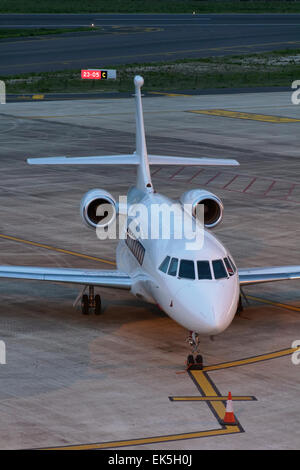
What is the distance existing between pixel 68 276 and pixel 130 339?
248 centimetres

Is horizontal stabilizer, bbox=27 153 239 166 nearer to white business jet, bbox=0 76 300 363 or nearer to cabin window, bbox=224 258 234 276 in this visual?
white business jet, bbox=0 76 300 363

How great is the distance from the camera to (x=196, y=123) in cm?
5953

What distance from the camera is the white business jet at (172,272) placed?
19.8m

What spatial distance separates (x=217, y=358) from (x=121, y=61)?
232ft

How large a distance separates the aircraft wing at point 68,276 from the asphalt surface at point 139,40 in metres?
61.9

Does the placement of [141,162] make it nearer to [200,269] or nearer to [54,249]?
[54,249]

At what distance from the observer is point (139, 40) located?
4156 inches

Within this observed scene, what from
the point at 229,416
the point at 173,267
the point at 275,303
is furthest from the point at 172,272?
the point at 275,303

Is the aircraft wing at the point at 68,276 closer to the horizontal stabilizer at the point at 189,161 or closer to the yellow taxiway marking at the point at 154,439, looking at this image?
the horizontal stabilizer at the point at 189,161

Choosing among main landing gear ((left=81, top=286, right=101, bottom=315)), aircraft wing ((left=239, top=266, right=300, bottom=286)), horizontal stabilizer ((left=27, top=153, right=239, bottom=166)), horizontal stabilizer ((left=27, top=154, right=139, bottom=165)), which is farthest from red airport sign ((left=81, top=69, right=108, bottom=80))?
aircraft wing ((left=239, top=266, right=300, bottom=286))

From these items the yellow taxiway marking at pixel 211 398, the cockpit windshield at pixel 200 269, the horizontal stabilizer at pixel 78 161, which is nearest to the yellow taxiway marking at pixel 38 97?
the horizontal stabilizer at pixel 78 161

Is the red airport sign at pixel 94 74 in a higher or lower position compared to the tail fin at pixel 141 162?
higher

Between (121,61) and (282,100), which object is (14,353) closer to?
(282,100)
